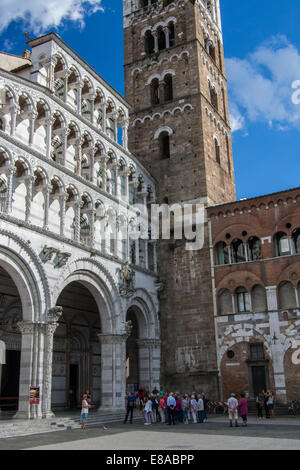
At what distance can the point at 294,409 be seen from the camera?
22.5 metres

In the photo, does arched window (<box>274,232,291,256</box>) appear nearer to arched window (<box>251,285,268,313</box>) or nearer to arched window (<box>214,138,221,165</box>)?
arched window (<box>251,285,268,313</box>)

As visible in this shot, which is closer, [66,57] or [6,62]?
[66,57]

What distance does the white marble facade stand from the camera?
18.6 meters

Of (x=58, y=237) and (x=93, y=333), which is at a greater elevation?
(x=58, y=237)

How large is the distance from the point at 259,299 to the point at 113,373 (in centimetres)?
834

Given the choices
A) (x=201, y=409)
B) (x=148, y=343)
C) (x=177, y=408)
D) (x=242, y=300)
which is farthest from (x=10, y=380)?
(x=242, y=300)

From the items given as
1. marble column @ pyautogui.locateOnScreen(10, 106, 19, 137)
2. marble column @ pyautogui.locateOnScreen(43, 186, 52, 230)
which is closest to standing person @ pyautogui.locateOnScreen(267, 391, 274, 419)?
marble column @ pyautogui.locateOnScreen(43, 186, 52, 230)

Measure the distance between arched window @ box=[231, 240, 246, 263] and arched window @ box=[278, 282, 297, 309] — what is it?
258 cm

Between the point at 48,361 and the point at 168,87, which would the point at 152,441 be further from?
the point at 168,87

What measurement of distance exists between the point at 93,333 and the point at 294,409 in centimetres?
1152
